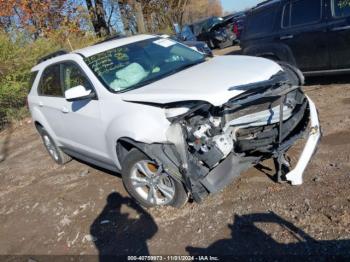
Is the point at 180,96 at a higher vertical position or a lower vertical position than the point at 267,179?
higher

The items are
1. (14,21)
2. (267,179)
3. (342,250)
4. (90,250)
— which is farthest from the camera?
(14,21)

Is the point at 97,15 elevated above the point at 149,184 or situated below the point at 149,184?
above

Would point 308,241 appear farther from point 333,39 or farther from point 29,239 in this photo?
point 333,39

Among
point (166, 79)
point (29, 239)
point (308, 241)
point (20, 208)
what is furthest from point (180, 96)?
point (20, 208)

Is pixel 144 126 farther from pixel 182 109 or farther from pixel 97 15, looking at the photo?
pixel 97 15

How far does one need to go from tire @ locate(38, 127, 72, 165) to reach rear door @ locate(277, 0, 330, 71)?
14.6 feet

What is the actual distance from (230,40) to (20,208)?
47.3 feet

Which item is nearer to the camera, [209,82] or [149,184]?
[209,82]

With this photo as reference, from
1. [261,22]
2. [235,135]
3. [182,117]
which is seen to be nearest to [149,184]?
[182,117]

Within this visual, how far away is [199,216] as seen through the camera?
14.4ft

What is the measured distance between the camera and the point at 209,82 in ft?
14.1

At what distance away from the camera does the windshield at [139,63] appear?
500 centimetres

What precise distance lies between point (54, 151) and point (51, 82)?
143cm

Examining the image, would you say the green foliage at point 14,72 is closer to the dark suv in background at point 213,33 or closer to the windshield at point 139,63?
the windshield at point 139,63
